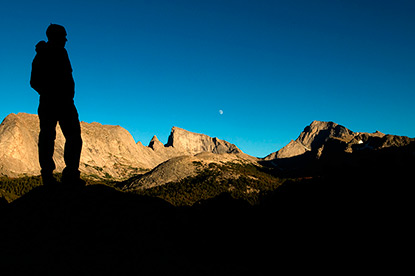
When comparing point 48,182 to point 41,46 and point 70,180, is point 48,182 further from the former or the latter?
point 41,46

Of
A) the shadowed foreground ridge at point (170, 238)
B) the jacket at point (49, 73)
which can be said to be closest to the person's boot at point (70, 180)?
the shadowed foreground ridge at point (170, 238)

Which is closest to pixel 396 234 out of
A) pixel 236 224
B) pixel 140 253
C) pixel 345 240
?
pixel 345 240

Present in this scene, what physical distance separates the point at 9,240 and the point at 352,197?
31.7 metres

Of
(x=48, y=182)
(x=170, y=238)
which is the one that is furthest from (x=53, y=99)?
(x=170, y=238)

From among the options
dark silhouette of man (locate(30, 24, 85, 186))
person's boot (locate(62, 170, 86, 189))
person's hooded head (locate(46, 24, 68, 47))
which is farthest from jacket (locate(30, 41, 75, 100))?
person's boot (locate(62, 170, 86, 189))

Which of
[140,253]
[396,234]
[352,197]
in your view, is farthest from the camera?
[352,197]

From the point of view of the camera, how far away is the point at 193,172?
17475 centimetres

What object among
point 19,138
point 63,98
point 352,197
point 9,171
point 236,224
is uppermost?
point 19,138

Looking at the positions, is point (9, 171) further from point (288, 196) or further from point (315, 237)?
point (315, 237)

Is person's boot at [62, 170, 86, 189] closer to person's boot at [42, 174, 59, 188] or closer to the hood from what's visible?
person's boot at [42, 174, 59, 188]

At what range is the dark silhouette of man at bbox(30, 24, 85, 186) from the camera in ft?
25.3

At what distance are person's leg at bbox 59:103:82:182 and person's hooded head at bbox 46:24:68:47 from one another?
203 centimetres

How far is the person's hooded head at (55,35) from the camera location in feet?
26.2

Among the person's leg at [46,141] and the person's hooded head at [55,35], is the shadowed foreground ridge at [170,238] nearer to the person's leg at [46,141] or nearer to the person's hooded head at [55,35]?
the person's leg at [46,141]
